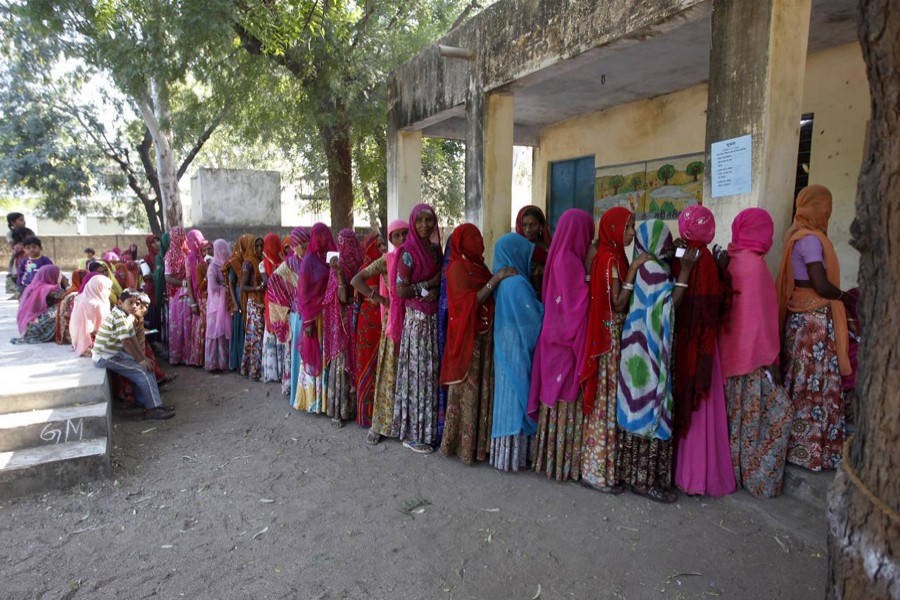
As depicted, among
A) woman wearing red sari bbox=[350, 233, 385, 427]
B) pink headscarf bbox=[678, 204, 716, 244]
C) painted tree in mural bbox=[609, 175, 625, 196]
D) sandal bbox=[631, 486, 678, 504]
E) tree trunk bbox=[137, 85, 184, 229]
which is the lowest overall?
sandal bbox=[631, 486, 678, 504]

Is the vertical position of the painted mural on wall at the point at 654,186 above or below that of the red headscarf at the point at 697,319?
above

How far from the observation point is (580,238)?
11.7 feet

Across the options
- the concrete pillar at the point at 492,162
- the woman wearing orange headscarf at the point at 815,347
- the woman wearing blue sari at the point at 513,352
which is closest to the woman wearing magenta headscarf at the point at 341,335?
the concrete pillar at the point at 492,162

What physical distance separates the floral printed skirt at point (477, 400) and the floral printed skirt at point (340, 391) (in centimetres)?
125

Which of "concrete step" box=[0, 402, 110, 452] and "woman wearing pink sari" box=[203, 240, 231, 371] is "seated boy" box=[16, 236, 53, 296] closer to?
"woman wearing pink sari" box=[203, 240, 231, 371]

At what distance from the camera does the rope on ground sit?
124 cm

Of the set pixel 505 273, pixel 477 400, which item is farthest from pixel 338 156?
pixel 477 400

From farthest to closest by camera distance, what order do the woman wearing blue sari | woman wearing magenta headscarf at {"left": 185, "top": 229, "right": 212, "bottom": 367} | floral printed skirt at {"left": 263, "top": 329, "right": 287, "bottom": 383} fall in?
woman wearing magenta headscarf at {"left": 185, "top": 229, "right": 212, "bottom": 367}, floral printed skirt at {"left": 263, "top": 329, "right": 287, "bottom": 383}, the woman wearing blue sari

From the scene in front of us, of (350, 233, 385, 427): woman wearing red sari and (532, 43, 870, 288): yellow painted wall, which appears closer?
(350, 233, 385, 427): woman wearing red sari

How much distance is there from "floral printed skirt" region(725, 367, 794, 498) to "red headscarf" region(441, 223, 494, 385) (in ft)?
5.26

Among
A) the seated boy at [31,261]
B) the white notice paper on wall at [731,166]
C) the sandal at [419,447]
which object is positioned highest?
Result: the white notice paper on wall at [731,166]

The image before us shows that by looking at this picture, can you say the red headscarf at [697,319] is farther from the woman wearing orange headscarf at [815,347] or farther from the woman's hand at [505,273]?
the woman's hand at [505,273]

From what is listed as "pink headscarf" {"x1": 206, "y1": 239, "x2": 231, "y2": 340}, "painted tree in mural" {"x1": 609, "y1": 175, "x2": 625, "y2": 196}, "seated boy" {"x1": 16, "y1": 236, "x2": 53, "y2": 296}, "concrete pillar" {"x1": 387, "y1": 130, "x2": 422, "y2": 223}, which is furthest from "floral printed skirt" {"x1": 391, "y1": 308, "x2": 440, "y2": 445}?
"seated boy" {"x1": 16, "y1": 236, "x2": 53, "y2": 296}

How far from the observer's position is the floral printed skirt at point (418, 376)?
422cm
